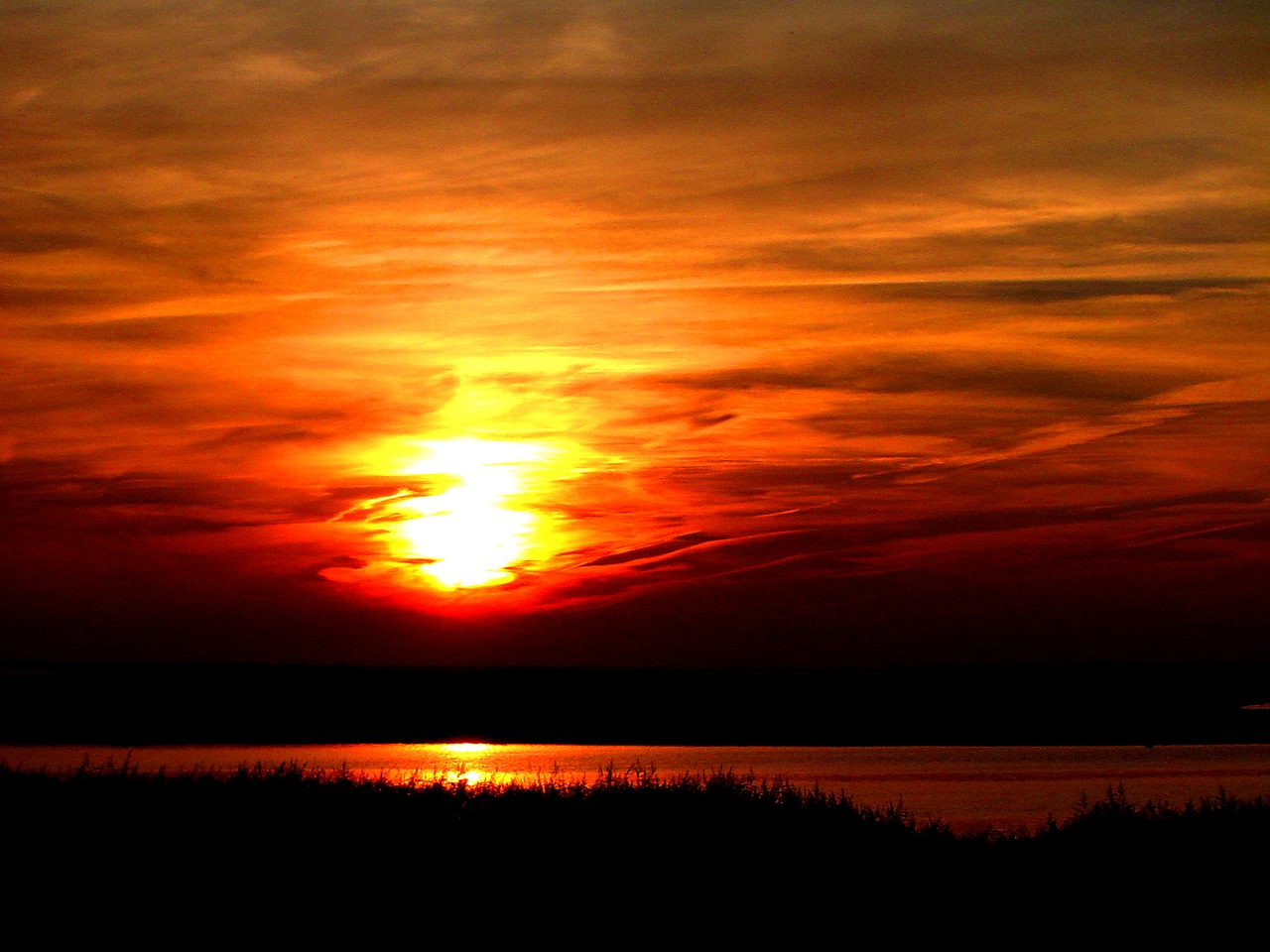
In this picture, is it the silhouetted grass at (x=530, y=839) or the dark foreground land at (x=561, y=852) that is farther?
the silhouetted grass at (x=530, y=839)

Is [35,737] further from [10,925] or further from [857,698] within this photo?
[857,698]

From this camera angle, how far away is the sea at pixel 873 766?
1412 inches

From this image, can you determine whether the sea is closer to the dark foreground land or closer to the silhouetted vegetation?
the silhouetted vegetation

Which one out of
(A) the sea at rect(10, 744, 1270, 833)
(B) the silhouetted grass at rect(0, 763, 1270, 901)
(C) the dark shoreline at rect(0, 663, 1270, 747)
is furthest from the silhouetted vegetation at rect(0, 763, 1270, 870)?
(C) the dark shoreline at rect(0, 663, 1270, 747)

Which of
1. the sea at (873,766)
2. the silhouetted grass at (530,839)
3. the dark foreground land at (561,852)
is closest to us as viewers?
the dark foreground land at (561,852)

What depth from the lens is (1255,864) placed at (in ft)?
59.6

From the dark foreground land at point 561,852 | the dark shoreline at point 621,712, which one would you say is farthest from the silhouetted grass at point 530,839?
the dark shoreline at point 621,712

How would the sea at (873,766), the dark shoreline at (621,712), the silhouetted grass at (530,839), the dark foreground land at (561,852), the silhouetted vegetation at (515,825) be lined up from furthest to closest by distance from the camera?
1. the dark shoreline at (621,712)
2. the sea at (873,766)
3. the silhouetted vegetation at (515,825)
4. the silhouetted grass at (530,839)
5. the dark foreground land at (561,852)

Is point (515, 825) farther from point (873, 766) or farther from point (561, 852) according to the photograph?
point (873, 766)

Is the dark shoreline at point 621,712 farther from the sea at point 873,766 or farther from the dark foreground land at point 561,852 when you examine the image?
the dark foreground land at point 561,852

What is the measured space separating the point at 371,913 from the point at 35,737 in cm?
4515

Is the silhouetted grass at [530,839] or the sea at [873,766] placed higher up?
the sea at [873,766]

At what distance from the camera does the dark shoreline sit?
208 feet

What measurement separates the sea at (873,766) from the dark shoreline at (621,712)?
516 cm
